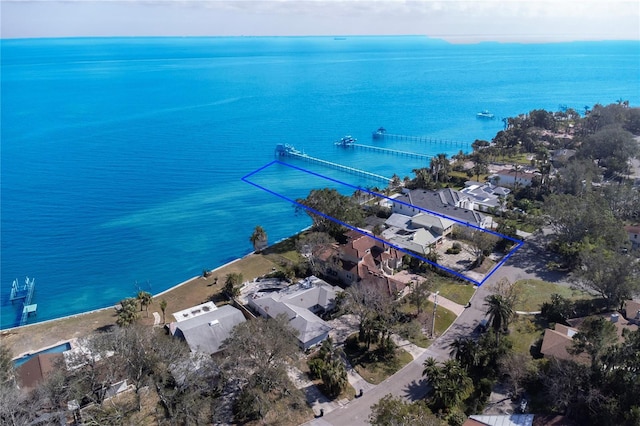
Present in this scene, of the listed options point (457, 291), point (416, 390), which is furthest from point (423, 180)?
point (416, 390)

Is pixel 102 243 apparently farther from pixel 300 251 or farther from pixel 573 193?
pixel 573 193

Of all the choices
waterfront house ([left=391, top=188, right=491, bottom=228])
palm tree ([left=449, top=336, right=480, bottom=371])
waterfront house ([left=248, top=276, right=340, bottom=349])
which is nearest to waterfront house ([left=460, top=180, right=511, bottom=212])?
waterfront house ([left=391, top=188, right=491, bottom=228])

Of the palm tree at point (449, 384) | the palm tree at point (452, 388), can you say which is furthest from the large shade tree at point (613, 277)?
the palm tree at point (452, 388)

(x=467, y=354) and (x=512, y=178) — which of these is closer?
(x=467, y=354)

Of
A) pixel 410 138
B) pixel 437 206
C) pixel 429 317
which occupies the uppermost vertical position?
pixel 437 206

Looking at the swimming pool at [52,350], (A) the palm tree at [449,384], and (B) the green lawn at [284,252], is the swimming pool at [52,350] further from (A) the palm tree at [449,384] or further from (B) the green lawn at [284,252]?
(A) the palm tree at [449,384]

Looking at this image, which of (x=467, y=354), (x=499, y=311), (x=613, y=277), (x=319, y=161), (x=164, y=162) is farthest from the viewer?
(x=319, y=161)

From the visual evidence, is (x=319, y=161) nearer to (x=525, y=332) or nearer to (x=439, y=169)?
(x=439, y=169)
